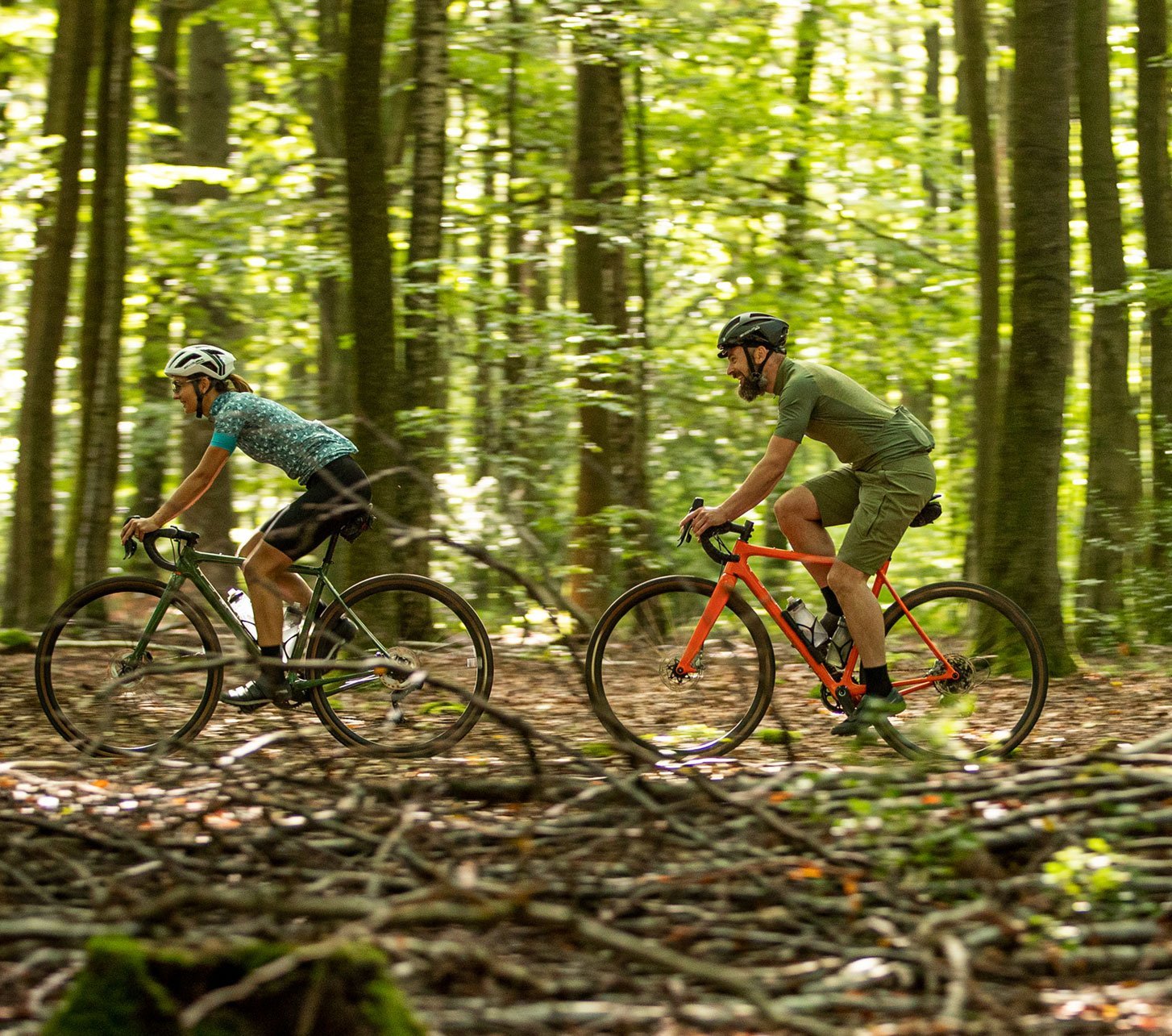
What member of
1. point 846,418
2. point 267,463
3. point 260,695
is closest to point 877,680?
point 846,418

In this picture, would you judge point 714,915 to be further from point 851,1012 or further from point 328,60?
point 328,60

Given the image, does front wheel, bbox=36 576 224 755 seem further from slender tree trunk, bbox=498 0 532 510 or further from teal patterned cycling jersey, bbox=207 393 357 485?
slender tree trunk, bbox=498 0 532 510

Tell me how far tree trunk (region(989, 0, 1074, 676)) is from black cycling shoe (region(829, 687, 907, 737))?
2.61 meters

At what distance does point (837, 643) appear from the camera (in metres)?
6.25

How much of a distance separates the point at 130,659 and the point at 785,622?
11.0 ft

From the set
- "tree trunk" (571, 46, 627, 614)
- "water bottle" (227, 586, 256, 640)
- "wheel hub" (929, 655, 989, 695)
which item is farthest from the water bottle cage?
"tree trunk" (571, 46, 627, 614)

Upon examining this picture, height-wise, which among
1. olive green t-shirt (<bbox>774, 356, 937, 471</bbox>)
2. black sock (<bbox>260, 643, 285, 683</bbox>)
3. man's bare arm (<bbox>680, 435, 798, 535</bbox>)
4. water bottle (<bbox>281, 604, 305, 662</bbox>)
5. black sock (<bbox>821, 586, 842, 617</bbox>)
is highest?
olive green t-shirt (<bbox>774, 356, 937, 471</bbox>)

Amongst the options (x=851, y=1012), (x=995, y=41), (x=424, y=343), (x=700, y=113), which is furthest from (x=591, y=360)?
(x=995, y=41)

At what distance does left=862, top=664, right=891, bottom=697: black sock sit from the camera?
6.12 metres

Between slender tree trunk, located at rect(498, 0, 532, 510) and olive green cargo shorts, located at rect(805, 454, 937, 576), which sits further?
slender tree trunk, located at rect(498, 0, 532, 510)

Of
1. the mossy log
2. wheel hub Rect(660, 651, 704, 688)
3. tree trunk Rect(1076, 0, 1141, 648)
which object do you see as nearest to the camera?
the mossy log

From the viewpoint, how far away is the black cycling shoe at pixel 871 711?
5.36 m

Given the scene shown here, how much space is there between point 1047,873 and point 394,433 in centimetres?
569

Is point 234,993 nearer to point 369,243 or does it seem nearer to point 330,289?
point 369,243
